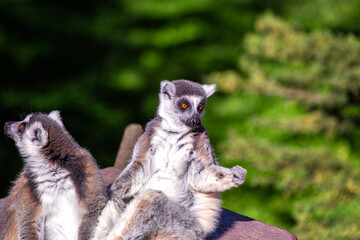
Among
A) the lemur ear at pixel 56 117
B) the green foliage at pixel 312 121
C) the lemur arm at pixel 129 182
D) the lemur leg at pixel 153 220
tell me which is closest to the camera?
the lemur leg at pixel 153 220

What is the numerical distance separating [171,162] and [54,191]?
0.43m

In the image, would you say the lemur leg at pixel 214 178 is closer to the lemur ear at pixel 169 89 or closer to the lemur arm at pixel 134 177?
the lemur arm at pixel 134 177

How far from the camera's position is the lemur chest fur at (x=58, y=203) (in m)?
1.96

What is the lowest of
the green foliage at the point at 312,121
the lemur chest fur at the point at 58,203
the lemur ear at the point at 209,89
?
the lemur chest fur at the point at 58,203

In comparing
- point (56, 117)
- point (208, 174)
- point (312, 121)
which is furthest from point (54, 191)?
point (312, 121)

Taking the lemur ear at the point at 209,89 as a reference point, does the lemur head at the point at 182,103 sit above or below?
below

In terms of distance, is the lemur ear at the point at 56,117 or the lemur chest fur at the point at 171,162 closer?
the lemur chest fur at the point at 171,162

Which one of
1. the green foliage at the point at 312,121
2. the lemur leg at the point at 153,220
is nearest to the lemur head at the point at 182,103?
the lemur leg at the point at 153,220

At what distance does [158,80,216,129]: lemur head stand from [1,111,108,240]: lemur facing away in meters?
0.35

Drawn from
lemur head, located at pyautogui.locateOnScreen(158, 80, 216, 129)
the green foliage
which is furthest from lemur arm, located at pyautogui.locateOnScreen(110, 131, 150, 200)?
the green foliage

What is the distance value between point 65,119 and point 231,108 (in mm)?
1821

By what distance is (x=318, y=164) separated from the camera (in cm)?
382

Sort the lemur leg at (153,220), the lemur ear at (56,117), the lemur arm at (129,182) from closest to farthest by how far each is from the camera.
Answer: the lemur leg at (153,220), the lemur arm at (129,182), the lemur ear at (56,117)

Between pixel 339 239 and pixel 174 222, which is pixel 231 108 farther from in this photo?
pixel 174 222
